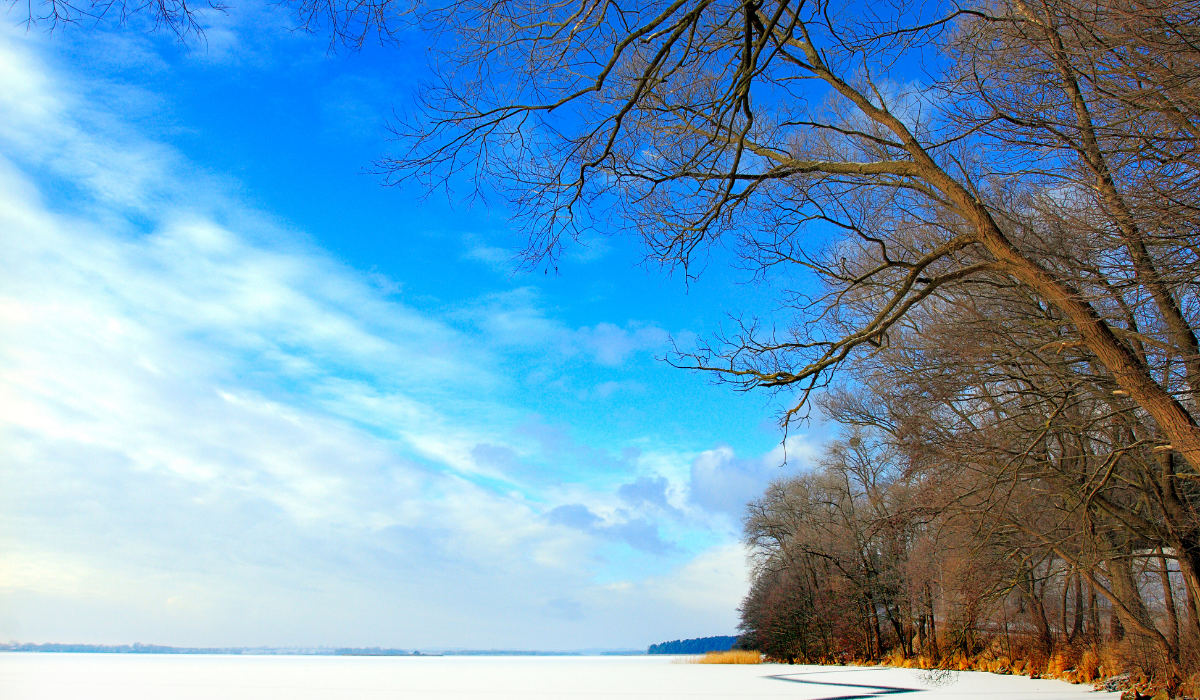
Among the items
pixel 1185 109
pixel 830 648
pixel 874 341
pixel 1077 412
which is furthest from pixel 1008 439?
pixel 830 648

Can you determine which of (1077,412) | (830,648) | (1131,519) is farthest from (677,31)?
(830,648)

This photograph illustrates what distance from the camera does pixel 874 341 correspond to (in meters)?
6.11

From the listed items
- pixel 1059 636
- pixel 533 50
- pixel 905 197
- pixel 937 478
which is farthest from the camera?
pixel 1059 636

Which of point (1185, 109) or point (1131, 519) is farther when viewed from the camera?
point (1131, 519)

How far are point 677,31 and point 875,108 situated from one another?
3.12m

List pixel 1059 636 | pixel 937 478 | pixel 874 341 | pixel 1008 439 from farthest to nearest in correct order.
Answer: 1. pixel 1059 636
2. pixel 937 478
3. pixel 1008 439
4. pixel 874 341

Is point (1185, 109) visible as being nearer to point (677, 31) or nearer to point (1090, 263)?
point (1090, 263)

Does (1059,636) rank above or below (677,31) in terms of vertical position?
below

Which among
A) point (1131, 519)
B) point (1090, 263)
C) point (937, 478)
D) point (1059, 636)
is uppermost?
point (1090, 263)

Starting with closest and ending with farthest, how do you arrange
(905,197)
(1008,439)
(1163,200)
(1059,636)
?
(1163,200) → (905,197) → (1008,439) → (1059,636)

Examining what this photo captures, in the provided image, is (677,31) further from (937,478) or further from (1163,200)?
(937,478)

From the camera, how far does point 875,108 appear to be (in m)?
6.43

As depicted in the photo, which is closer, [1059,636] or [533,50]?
[533,50]

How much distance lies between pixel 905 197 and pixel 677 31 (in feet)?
14.7
